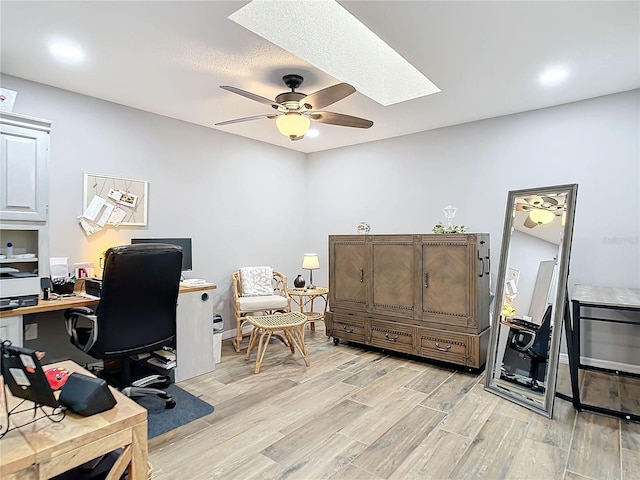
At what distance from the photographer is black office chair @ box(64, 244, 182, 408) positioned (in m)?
2.35

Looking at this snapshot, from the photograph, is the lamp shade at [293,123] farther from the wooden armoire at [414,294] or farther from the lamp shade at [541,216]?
the lamp shade at [541,216]

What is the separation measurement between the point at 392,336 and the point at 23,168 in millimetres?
3659

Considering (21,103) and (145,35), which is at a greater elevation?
(145,35)

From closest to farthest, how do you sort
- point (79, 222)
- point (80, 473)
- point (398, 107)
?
point (80, 473)
point (79, 222)
point (398, 107)

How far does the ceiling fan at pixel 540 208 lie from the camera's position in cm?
301

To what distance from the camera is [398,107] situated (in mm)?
3715

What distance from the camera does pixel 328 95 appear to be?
2.64m

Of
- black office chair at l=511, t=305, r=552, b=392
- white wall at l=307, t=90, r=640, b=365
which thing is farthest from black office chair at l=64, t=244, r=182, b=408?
white wall at l=307, t=90, r=640, b=365

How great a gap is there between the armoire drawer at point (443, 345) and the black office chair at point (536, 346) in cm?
51

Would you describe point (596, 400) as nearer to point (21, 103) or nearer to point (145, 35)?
point (145, 35)

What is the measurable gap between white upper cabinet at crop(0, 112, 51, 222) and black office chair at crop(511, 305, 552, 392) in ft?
13.2

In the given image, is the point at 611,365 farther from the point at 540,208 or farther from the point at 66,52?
the point at 66,52

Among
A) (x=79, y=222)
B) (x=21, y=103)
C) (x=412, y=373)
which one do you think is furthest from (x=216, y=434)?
(x=21, y=103)

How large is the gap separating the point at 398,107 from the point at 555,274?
215 cm
